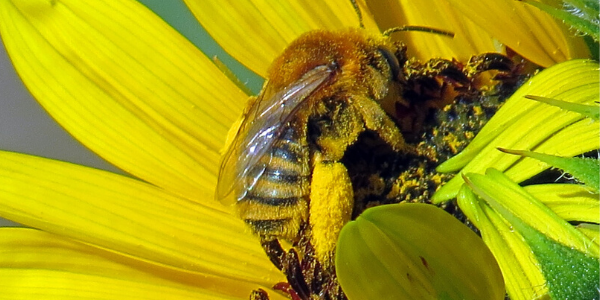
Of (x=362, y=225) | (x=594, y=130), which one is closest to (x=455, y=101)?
(x=594, y=130)

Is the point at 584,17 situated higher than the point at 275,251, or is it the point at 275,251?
the point at 584,17

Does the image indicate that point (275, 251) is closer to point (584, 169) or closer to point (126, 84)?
point (126, 84)

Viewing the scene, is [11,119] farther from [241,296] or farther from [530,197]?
[530,197]

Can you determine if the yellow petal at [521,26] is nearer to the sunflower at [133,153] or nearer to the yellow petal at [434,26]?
the yellow petal at [434,26]

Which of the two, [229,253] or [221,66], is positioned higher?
[221,66]

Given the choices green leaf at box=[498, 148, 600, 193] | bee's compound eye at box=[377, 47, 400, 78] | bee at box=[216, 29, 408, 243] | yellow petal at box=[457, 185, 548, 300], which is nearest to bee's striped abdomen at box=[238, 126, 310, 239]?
bee at box=[216, 29, 408, 243]

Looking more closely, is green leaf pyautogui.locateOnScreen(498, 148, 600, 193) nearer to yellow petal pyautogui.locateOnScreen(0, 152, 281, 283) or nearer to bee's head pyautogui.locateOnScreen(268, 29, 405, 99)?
bee's head pyautogui.locateOnScreen(268, 29, 405, 99)

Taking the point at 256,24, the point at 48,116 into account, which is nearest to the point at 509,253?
the point at 256,24
